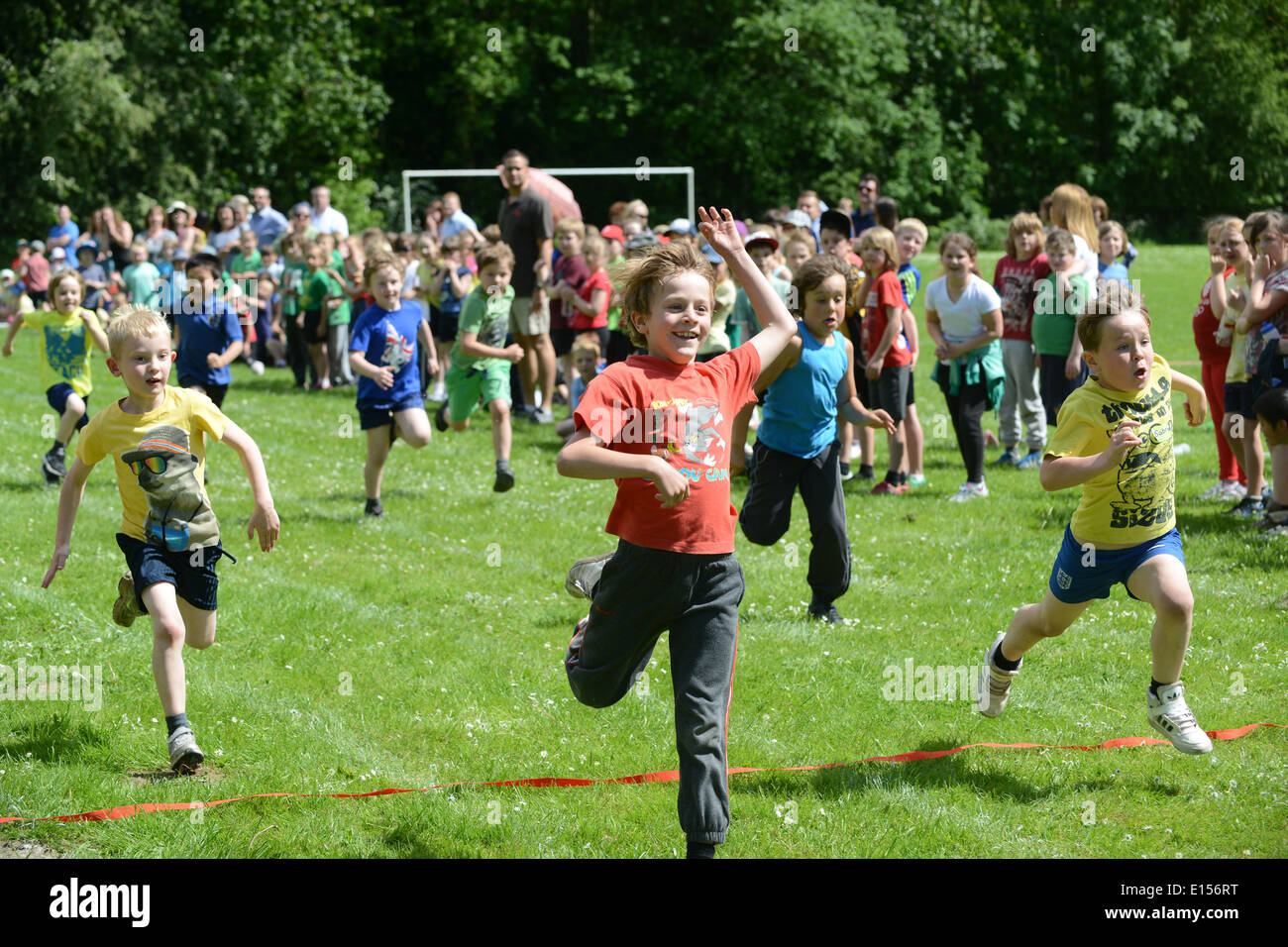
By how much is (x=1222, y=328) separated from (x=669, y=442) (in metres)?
6.82

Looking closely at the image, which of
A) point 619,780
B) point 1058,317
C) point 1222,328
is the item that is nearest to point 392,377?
point 619,780

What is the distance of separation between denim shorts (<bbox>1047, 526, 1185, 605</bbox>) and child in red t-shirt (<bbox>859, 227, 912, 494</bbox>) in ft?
18.0

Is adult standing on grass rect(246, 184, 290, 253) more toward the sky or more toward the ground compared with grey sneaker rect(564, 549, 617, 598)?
more toward the sky

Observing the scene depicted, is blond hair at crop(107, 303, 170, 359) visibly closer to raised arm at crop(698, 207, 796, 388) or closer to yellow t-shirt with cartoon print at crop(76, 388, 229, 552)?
yellow t-shirt with cartoon print at crop(76, 388, 229, 552)

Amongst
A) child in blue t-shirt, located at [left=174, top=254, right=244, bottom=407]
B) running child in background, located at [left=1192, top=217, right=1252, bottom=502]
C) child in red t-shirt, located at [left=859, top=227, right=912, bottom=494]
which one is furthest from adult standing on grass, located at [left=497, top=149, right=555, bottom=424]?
running child in background, located at [left=1192, top=217, right=1252, bottom=502]

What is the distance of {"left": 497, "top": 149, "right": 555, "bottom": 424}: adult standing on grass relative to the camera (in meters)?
14.4

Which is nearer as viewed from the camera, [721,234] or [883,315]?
[721,234]

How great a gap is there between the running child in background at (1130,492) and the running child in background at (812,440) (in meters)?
1.92

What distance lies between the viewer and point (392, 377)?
10094 mm

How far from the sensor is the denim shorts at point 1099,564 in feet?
17.1

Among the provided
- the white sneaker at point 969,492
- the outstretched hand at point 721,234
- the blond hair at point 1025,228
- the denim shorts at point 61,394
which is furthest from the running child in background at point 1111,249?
the denim shorts at point 61,394

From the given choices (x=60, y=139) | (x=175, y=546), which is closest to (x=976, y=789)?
(x=175, y=546)

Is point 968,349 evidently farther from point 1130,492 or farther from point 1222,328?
point 1130,492

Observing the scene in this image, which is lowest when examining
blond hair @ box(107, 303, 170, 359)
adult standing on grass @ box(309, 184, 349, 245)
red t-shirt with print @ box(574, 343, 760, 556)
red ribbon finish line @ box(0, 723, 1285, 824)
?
red ribbon finish line @ box(0, 723, 1285, 824)
